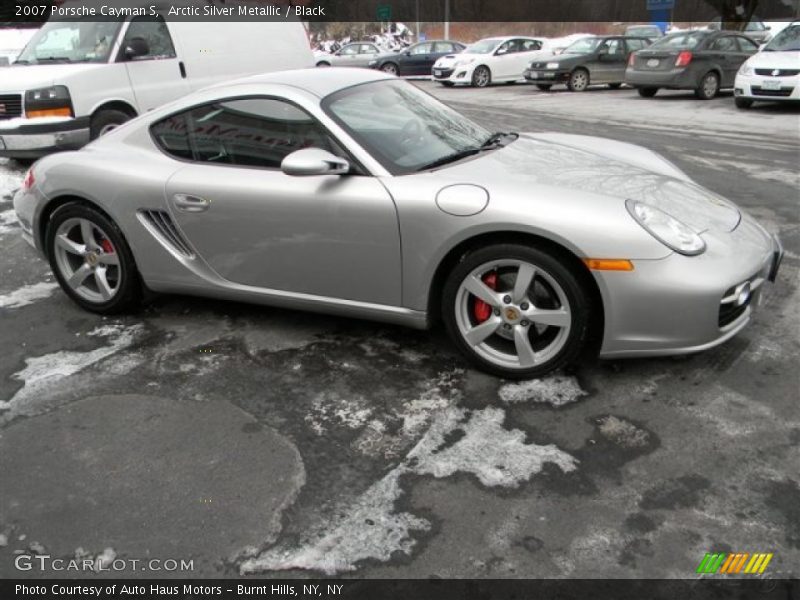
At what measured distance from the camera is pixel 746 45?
50.3 feet

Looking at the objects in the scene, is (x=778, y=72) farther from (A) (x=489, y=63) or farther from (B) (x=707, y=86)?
(A) (x=489, y=63)

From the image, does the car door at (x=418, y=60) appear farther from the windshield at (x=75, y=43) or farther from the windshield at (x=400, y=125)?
the windshield at (x=400, y=125)

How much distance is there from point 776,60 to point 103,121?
36.7 feet

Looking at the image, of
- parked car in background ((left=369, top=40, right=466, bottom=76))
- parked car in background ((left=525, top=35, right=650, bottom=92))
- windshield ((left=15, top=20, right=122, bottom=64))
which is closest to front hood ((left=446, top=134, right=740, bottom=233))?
windshield ((left=15, top=20, right=122, bottom=64))

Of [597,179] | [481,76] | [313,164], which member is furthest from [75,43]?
[481,76]

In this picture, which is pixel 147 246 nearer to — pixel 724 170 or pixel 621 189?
pixel 621 189

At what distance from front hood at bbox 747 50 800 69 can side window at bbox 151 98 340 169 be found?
11646 millimetres

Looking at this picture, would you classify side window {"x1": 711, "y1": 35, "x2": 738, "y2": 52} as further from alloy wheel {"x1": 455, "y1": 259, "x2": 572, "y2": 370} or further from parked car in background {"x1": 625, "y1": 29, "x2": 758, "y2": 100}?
alloy wheel {"x1": 455, "y1": 259, "x2": 572, "y2": 370}

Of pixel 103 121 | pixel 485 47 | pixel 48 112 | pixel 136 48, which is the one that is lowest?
pixel 485 47

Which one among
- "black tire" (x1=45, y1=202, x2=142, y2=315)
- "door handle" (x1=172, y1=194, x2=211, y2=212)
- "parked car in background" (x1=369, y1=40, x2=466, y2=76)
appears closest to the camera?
"door handle" (x1=172, y1=194, x2=211, y2=212)

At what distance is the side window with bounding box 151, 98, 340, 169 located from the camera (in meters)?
3.52

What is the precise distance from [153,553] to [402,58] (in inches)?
979

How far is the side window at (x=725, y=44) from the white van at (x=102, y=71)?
10.6 meters
